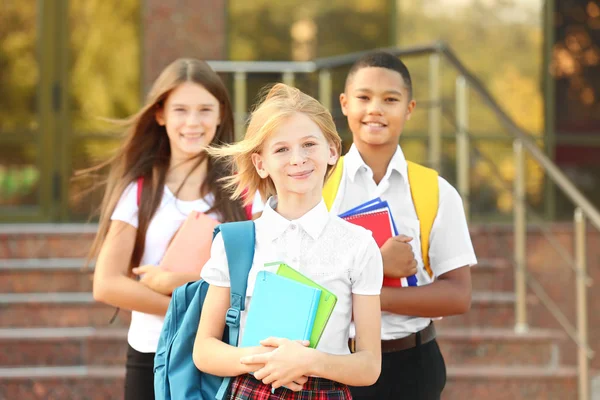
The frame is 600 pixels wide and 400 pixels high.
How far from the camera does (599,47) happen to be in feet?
25.4

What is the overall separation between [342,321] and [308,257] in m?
0.17

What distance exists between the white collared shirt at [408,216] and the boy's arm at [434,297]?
0.04 meters

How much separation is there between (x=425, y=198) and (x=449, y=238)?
13 cm

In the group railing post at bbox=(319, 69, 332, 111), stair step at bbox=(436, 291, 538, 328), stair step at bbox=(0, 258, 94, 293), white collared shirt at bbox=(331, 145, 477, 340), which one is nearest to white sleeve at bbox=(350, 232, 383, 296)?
white collared shirt at bbox=(331, 145, 477, 340)

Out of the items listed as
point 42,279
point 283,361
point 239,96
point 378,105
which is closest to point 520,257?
point 239,96

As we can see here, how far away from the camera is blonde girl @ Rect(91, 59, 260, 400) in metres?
2.75

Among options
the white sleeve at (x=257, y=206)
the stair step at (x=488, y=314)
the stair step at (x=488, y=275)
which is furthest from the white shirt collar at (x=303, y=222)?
the stair step at (x=488, y=275)

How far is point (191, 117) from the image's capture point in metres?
2.89

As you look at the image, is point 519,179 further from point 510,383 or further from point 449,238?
point 449,238

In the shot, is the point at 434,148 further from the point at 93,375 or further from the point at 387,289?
the point at 387,289

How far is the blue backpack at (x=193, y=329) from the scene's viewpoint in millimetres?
2123

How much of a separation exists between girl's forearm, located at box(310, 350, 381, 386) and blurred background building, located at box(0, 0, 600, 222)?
468cm

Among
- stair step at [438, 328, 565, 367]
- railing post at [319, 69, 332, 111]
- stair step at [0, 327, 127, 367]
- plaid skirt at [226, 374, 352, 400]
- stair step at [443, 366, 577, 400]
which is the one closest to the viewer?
plaid skirt at [226, 374, 352, 400]

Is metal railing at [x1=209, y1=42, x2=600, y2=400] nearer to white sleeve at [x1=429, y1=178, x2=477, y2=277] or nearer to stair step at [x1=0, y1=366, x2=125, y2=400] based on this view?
stair step at [x1=0, y1=366, x2=125, y2=400]
